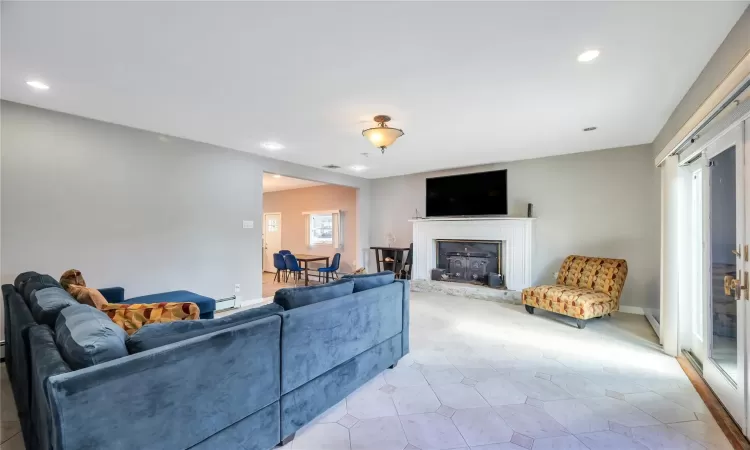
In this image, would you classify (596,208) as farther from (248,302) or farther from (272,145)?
(248,302)

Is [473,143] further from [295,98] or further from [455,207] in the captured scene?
[295,98]

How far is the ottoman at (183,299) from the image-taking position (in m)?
3.45

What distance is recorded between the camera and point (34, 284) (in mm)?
2350

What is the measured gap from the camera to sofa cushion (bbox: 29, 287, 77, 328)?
1.72 meters

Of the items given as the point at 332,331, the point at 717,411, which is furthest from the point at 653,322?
the point at 332,331

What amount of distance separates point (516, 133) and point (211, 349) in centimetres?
396

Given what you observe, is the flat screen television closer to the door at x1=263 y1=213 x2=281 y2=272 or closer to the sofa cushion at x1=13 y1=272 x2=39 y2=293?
the door at x1=263 y1=213 x2=281 y2=272

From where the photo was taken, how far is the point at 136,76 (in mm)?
2561

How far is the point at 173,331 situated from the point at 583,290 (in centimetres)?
476

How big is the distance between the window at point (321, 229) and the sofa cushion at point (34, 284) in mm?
5969

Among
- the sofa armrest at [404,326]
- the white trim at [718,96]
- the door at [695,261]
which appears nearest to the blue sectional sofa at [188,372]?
the sofa armrest at [404,326]

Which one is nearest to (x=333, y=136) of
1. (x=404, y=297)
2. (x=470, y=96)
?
(x=470, y=96)

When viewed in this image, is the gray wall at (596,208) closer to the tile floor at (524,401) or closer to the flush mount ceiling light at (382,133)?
the tile floor at (524,401)

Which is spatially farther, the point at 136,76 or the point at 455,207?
the point at 455,207
